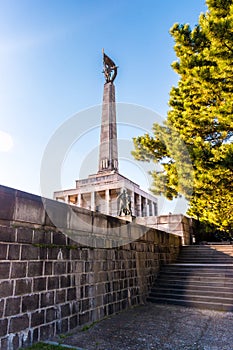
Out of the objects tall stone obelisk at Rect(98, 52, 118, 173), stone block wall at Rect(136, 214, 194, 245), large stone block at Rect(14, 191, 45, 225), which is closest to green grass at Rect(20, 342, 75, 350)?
large stone block at Rect(14, 191, 45, 225)

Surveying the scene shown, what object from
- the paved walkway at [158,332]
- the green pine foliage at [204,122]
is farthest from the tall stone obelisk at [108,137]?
the paved walkway at [158,332]

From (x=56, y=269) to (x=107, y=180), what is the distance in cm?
2894

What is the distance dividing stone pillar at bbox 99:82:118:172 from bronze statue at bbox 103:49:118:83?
5.47 metres

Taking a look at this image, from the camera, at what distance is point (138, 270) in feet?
26.2

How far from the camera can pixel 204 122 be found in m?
9.42

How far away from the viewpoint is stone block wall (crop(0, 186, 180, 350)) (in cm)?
401

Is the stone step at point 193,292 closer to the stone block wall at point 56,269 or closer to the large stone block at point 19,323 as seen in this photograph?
the stone block wall at point 56,269

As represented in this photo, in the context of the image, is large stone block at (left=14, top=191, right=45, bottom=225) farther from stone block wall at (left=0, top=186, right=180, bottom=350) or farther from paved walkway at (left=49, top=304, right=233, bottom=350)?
paved walkway at (left=49, top=304, right=233, bottom=350)

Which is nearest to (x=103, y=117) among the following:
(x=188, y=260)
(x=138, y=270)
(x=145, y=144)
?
(x=145, y=144)

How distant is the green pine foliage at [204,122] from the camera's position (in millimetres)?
7941

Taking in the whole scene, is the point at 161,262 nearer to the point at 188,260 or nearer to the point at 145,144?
the point at 188,260

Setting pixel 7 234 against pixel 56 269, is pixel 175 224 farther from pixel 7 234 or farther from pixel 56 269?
pixel 7 234

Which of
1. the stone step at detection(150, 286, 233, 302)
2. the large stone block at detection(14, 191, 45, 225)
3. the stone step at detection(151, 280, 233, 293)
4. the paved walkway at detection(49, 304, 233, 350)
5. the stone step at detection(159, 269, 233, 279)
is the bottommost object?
the paved walkway at detection(49, 304, 233, 350)

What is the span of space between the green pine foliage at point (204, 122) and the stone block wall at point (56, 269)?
3438 mm
